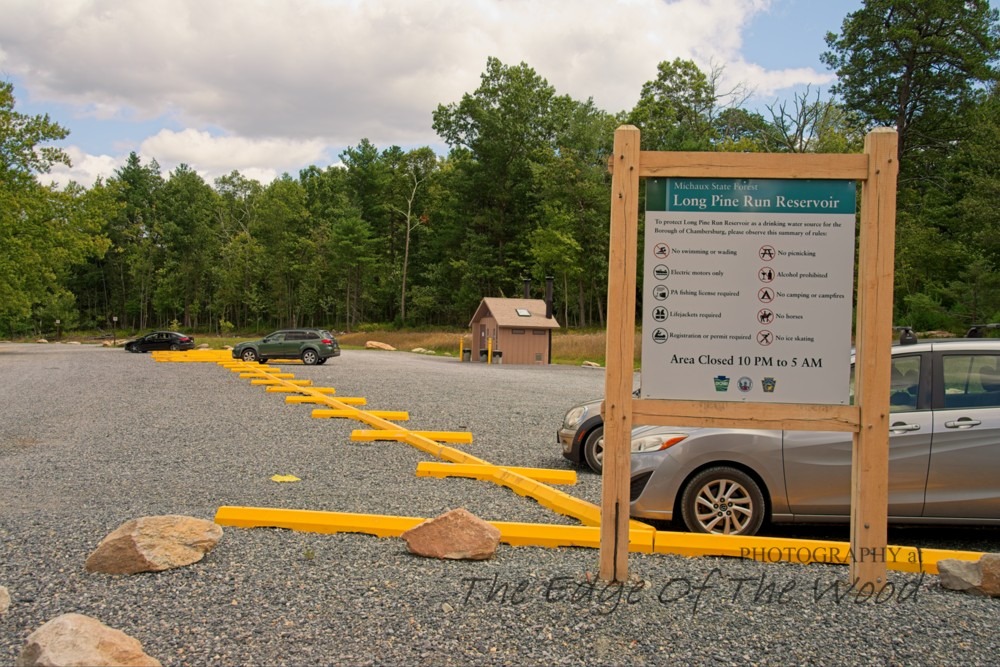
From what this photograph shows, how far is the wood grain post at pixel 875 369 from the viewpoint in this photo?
448cm

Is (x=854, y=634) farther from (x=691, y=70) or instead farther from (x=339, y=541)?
(x=691, y=70)

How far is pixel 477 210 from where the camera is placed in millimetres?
73188

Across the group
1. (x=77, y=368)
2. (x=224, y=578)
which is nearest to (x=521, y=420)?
(x=224, y=578)

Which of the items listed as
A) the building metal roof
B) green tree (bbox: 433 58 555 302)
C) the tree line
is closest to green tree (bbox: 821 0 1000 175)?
the tree line

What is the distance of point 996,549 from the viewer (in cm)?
616

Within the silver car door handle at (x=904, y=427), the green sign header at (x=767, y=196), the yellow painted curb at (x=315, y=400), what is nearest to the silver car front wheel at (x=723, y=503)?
the silver car door handle at (x=904, y=427)

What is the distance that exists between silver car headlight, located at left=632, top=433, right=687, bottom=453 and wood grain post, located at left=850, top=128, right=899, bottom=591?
198 cm

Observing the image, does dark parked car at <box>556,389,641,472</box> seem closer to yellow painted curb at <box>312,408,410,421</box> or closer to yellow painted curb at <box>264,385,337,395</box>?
yellow painted curb at <box>312,408,410,421</box>

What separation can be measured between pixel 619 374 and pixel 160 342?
4682 cm

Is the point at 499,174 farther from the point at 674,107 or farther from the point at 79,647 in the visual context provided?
the point at 79,647

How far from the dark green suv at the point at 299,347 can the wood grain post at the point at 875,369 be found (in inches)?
1180

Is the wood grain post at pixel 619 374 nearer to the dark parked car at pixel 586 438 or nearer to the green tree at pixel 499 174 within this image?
the dark parked car at pixel 586 438

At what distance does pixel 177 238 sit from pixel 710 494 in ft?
324

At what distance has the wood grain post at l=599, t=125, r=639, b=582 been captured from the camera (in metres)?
4.51
